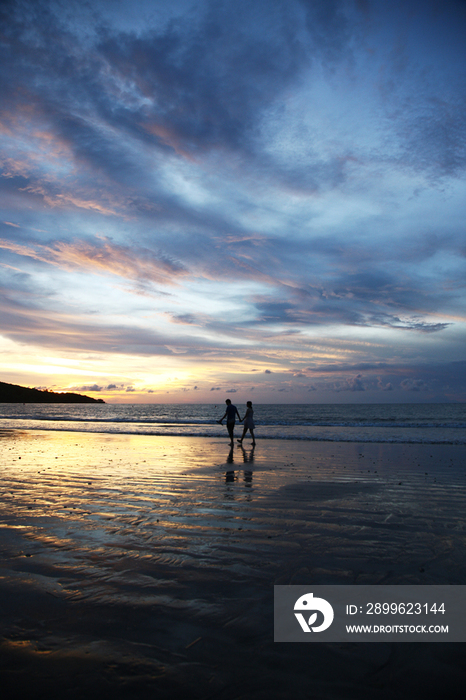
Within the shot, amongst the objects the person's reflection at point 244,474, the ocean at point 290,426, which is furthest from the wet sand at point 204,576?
the ocean at point 290,426

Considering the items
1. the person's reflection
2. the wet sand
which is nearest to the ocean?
the person's reflection

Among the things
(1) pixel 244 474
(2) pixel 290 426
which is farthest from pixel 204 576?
(2) pixel 290 426

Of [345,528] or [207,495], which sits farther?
[207,495]

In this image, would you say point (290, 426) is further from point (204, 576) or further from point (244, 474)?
point (204, 576)

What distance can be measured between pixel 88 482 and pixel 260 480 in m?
4.66

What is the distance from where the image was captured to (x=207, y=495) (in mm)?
8477

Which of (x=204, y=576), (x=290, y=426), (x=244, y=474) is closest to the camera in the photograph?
(x=204, y=576)

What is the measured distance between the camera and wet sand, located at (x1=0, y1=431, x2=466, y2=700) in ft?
9.05

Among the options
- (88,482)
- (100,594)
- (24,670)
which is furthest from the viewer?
(88,482)

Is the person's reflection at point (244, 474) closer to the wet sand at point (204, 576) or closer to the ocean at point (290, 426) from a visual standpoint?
the wet sand at point (204, 576)

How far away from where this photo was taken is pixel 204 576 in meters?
4.35

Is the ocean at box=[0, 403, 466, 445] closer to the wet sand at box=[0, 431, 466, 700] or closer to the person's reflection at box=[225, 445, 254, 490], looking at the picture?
the person's reflection at box=[225, 445, 254, 490]

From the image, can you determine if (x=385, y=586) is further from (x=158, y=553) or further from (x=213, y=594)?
(x=158, y=553)

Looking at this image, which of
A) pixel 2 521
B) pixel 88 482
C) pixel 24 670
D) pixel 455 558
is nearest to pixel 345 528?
pixel 455 558
